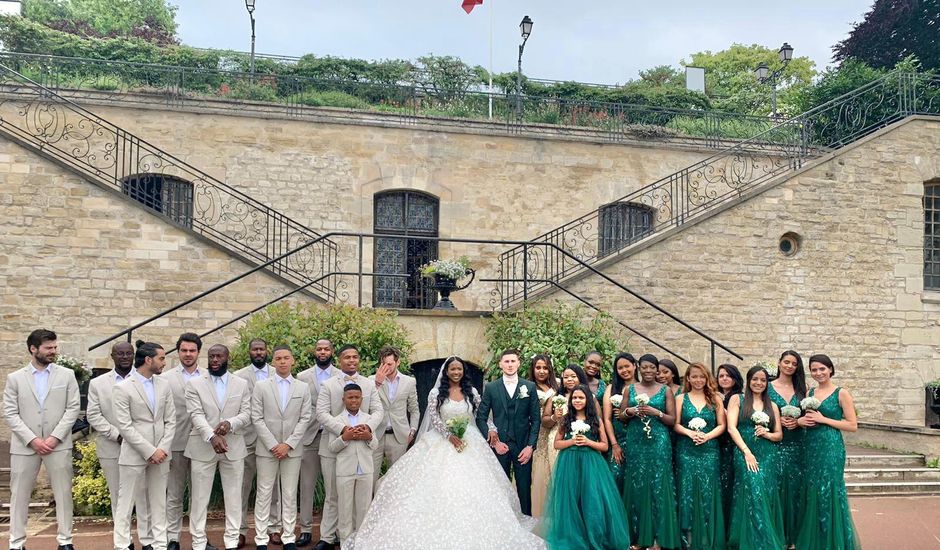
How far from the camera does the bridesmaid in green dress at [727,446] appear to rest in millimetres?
7949

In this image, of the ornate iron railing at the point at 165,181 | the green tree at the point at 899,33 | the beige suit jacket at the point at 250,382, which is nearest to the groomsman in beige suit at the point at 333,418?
the beige suit jacket at the point at 250,382

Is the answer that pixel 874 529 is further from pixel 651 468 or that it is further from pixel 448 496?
pixel 448 496

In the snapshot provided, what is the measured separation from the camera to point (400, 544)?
24.3 feet

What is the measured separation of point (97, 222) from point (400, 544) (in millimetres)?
7695

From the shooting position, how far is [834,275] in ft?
49.7

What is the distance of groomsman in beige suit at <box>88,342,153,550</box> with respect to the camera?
312 inches

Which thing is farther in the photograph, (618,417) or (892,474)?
(892,474)

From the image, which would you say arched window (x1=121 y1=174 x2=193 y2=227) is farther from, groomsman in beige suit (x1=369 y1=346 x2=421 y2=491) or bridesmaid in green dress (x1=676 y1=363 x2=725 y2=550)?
bridesmaid in green dress (x1=676 y1=363 x2=725 y2=550)

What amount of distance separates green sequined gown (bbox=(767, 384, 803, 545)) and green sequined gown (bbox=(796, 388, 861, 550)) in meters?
0.09

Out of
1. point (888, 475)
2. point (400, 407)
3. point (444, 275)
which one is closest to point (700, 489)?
→ point (400, 407)

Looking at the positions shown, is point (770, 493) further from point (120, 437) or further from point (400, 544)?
point (120, 437)

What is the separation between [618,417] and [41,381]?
5012 millimetres

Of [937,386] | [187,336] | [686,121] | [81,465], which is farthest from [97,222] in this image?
[937,386]

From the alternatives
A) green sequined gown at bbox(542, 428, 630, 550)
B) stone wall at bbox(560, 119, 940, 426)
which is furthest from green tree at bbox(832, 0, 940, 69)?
green sequined gown at bbox(542, 428, 630, 550)
